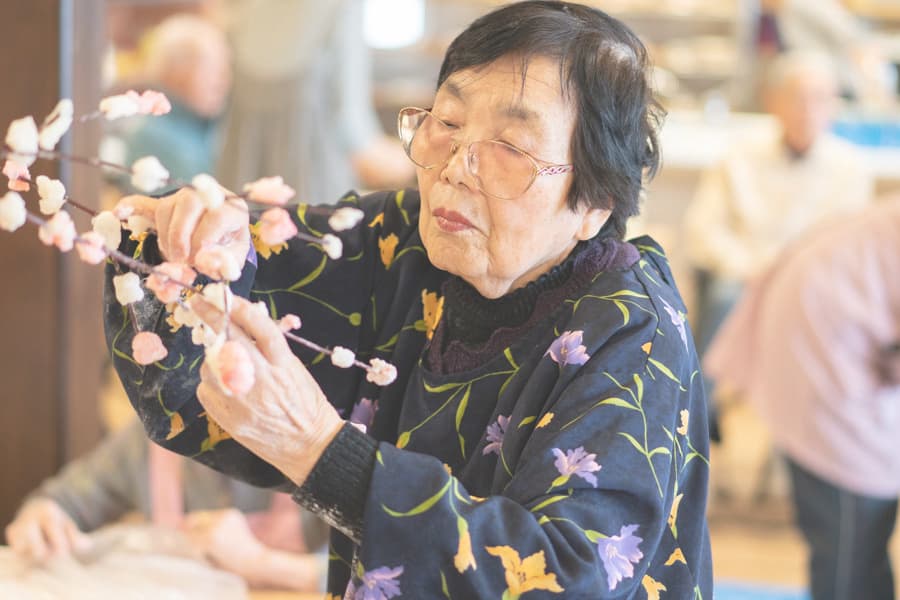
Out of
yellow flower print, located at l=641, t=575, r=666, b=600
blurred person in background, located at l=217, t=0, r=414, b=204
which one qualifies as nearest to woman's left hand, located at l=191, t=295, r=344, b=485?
yellow flower print, located at l=641, t=575, r=666, b=600

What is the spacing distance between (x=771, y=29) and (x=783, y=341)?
4.63 meters

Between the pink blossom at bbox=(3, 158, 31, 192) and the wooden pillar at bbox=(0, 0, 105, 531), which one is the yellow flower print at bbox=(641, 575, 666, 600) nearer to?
the pink blossom at bbox=(3, 158, 31, 192)

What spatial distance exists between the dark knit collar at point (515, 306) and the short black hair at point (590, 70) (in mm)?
53

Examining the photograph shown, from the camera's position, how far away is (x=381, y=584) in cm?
94

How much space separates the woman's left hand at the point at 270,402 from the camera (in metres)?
0.89

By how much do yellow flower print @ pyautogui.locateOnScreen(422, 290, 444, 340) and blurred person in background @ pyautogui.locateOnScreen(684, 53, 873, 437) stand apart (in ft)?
10.5

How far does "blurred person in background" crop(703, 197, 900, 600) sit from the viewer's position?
2.48m

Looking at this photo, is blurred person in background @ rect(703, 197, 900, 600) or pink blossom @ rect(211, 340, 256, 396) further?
blurred person in background @ rect(703, 197, 900, 600)

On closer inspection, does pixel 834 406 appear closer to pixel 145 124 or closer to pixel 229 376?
pixel 229 376

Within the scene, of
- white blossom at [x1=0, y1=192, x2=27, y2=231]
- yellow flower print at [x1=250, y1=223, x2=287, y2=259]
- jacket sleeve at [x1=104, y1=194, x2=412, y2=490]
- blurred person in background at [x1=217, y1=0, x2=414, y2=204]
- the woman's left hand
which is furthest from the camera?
blurred person in background at [x1=217, y1=0, x2=414, y2=204]

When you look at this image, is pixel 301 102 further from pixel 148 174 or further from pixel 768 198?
pixel 148 174

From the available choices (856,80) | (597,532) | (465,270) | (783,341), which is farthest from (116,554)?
(856,80)

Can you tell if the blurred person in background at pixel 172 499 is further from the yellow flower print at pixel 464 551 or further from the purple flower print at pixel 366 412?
Result: the yellow flower print at pixel 464 551

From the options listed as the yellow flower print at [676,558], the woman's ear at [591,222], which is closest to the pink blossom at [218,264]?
the woman's ear at [591,222]
